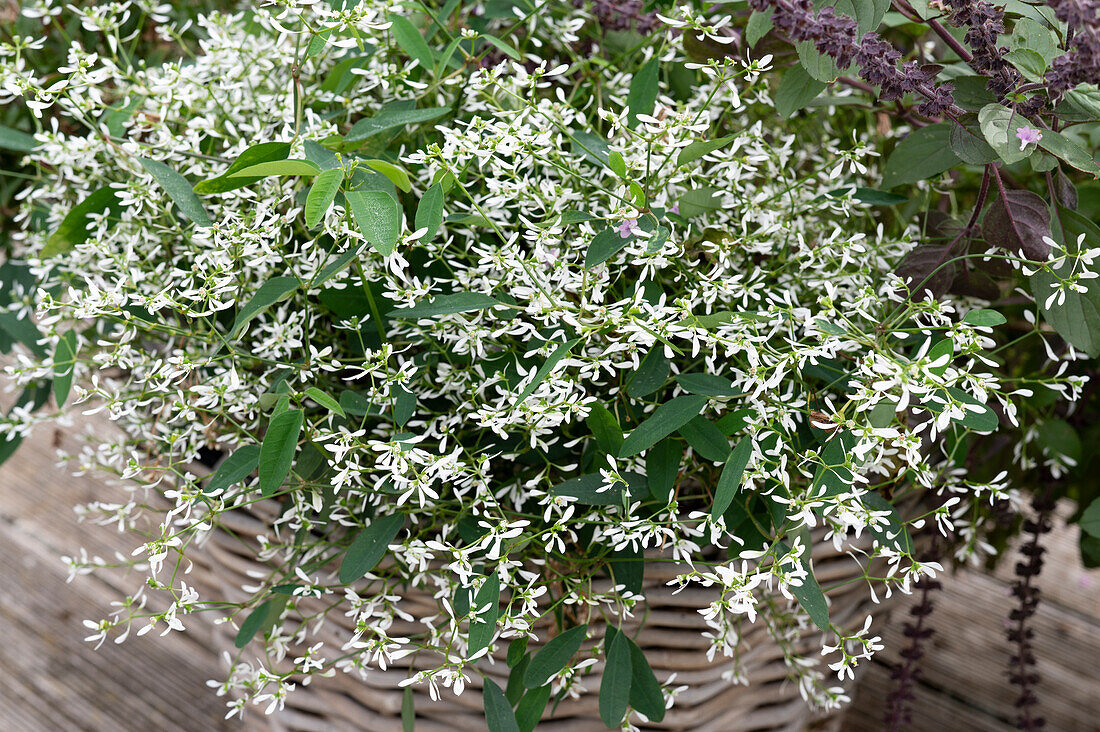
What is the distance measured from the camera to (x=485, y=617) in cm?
34

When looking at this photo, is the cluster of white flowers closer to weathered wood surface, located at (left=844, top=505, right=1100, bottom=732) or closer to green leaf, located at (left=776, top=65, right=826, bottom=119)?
green leaf, located at (left=776, top=65, right=826, bottom=119)

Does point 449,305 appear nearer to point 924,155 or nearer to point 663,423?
point 663,423

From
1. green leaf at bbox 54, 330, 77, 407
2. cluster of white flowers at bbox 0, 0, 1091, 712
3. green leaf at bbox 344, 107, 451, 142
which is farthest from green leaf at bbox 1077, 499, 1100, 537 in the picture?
green leaf at bbox 54, 330, 77, 407

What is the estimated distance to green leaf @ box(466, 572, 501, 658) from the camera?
33 cm

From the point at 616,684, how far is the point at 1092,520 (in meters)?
0.26

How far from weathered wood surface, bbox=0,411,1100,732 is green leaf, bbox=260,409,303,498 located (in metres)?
0.36

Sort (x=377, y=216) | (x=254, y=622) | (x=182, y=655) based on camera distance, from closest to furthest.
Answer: (x=377, y=216) < (x=254, y=622) < (x=182, y=655)

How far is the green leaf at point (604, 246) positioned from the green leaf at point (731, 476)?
0.28ft

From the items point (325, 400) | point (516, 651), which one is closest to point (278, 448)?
point (325, 400)

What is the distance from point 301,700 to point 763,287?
0.33 m

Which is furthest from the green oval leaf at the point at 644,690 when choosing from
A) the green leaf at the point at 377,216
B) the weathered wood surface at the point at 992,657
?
the weathered wood surface at the point at 992,657

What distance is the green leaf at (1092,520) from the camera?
17.4 inches

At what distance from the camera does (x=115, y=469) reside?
0.49 m

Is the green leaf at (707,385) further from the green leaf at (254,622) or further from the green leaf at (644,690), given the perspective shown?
the green leaf at (254,622)
